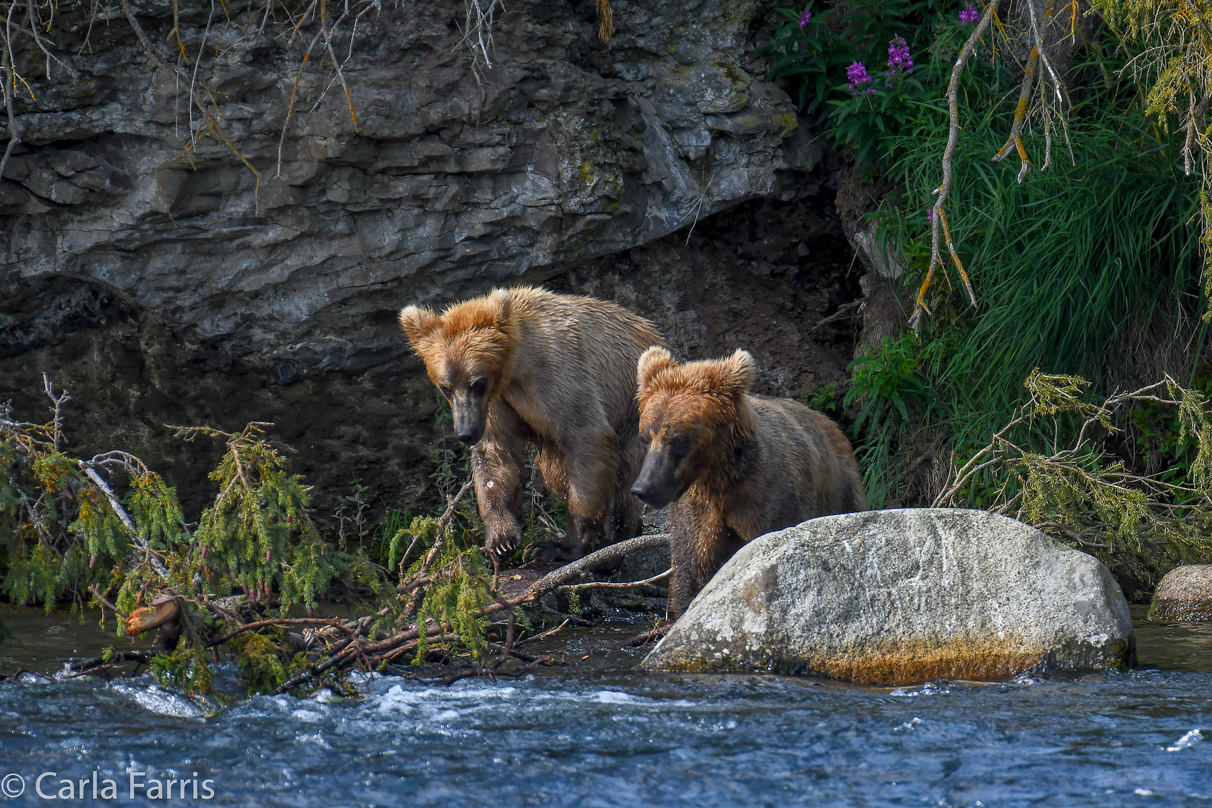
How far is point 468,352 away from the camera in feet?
18.7

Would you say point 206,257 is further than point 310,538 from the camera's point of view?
Yes

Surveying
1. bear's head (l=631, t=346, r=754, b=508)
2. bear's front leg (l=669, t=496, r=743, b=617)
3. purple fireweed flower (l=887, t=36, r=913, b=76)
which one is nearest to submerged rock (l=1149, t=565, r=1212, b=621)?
bear's front leg (l=669, t=496, r=743, b=617)

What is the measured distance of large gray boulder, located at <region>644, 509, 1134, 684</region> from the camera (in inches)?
171

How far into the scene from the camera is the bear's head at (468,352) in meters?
5.69

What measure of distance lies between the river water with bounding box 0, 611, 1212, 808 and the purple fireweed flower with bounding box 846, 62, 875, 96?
12.9 feet

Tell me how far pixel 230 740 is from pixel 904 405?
4387mm

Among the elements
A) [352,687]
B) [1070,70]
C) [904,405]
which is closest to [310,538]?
[352,687]

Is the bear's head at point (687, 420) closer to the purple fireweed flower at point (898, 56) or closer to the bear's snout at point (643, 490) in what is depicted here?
the bear's snout at point (643, 490)

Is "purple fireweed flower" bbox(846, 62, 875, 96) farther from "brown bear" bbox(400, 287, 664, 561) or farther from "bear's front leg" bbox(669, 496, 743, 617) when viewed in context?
"bear's front leg" bbox(669, 496, 743, 617)

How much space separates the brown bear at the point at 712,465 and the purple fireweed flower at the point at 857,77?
A: 269 centimetres

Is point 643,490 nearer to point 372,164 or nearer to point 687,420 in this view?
point 687,420

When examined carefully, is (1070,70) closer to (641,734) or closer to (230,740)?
(641,734)

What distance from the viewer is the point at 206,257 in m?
6.77

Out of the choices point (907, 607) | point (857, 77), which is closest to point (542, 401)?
point (907, 607)
